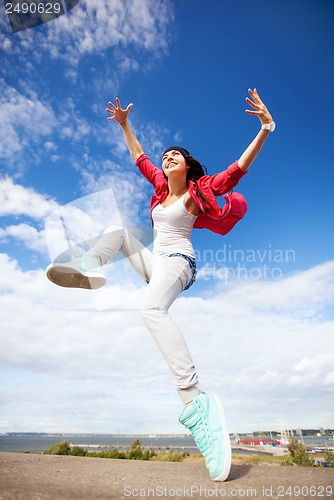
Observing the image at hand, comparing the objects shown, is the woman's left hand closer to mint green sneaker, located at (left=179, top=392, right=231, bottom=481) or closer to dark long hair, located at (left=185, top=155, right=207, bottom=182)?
dark long hair, located at (left=185, top=155, right=207, bottom=182)

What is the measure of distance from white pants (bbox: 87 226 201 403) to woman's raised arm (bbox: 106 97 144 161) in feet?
2.88

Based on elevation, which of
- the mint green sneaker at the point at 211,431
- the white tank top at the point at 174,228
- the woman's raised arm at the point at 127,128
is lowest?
the mint green sneaker at the point at 211,431

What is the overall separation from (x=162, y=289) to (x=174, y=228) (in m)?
0.57

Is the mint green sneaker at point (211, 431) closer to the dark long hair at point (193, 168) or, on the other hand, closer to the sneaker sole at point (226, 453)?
the sneaker sole at point (226, 453)

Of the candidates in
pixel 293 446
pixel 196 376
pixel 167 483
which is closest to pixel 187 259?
pixel 196 376

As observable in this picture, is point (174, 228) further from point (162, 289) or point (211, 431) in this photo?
point (211, 431)

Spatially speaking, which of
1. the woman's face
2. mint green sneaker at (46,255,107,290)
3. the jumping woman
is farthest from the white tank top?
mint green sneaker at (46,255,107,290)

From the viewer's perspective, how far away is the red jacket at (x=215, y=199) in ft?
8.20

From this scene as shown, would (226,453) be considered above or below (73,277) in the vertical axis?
below

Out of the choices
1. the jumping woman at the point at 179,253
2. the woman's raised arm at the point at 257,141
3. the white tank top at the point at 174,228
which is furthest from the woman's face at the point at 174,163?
the woman's raised arm at the point at 257,141

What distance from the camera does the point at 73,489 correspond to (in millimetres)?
1613

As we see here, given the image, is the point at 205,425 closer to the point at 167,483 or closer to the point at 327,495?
the point at 167,483

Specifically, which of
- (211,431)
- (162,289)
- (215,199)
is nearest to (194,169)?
(215,199)

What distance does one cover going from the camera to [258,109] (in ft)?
8.24
